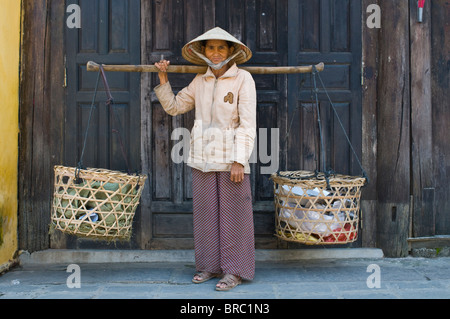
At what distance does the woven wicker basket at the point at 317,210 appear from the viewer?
335 cm

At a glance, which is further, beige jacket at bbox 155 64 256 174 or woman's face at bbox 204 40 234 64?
woman's face at bbox 204 40 234 64

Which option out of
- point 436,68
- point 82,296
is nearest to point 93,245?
point 82,296

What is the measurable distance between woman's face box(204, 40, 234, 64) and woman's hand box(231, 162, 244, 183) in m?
0.80

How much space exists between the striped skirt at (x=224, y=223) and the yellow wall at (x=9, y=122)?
5.55 feet

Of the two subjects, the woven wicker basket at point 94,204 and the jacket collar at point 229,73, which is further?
the jacket collar at point 229,73

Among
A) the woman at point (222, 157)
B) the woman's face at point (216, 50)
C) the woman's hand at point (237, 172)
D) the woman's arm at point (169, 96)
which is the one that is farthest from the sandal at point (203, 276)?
the woman's face at point (216, 50)

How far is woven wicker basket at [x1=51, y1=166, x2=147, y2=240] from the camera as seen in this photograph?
322 cm

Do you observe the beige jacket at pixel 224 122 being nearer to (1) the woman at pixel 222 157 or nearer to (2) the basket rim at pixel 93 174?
(1) the woman at pixel 222 157

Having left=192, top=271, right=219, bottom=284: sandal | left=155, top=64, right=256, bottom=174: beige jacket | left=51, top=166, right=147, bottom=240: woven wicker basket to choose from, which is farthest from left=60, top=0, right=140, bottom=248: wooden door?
left=192, top=271, right=219, bottom=284: sandal

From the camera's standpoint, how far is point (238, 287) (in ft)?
11.0

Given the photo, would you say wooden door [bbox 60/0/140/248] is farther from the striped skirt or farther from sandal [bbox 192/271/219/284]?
sandal [bbox 192/271/219/284]

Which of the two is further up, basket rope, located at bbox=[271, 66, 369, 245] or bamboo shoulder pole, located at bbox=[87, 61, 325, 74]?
bamboo shoulder pole, located at bbox=[87, 61, 325, 74]

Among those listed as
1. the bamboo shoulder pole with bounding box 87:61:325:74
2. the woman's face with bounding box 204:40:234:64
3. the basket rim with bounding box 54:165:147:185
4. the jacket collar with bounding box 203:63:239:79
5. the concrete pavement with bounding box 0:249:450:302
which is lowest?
the concrete pavement with bounding box 0:249:450:302
